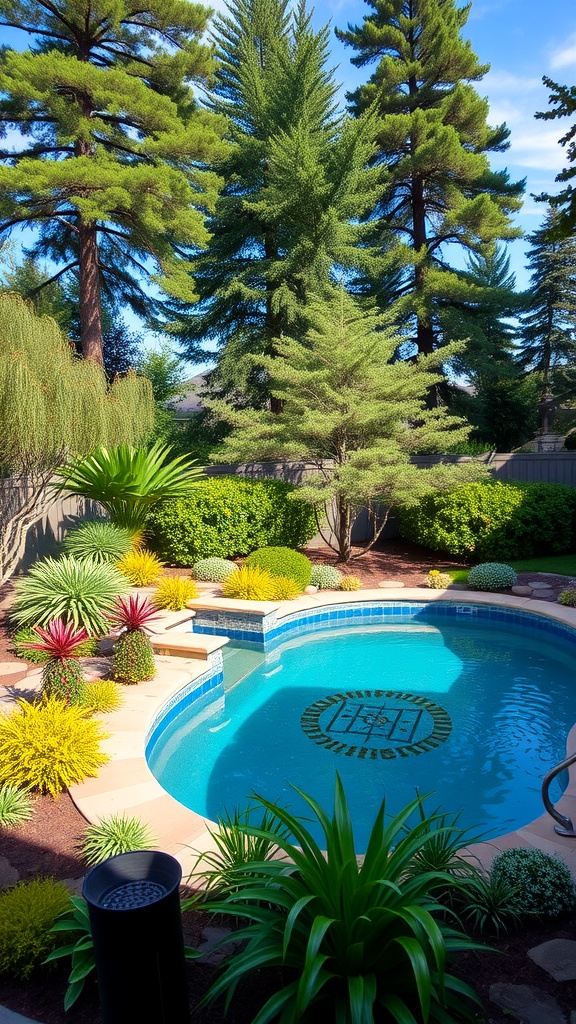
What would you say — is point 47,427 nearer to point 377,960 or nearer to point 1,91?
point 377,960

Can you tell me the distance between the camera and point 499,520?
11.8m

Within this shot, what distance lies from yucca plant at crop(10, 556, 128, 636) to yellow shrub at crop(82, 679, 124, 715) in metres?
1.31

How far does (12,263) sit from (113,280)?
2850 mm

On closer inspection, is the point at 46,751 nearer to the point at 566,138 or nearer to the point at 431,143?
the point at 566,138

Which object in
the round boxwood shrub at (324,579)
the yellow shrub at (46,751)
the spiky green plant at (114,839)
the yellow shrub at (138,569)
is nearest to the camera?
the spiky green plant at (114,839)

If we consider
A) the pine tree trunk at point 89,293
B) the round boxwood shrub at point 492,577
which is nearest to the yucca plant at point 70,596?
the round boxwood shrub at point 492,577

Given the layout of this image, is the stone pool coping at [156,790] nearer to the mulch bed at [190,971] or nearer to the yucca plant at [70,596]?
the mulch bed at [190,971]

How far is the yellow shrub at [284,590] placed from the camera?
10188 millimetres

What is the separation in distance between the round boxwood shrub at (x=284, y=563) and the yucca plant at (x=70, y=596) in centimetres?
304

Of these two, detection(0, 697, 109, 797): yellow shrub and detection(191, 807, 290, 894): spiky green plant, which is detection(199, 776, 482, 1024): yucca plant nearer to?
detection(191, 807, 290, 894): spiky green plant

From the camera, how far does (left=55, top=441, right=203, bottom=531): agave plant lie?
32.9 ft

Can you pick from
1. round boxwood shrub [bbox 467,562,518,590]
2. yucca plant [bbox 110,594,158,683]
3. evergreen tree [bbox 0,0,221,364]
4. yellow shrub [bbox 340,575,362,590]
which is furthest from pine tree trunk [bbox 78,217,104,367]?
round boxwood shrub [bbox 467,562,518,590]

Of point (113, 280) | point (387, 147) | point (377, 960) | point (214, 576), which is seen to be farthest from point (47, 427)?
point (387, 147)

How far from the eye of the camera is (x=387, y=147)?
17.5m
